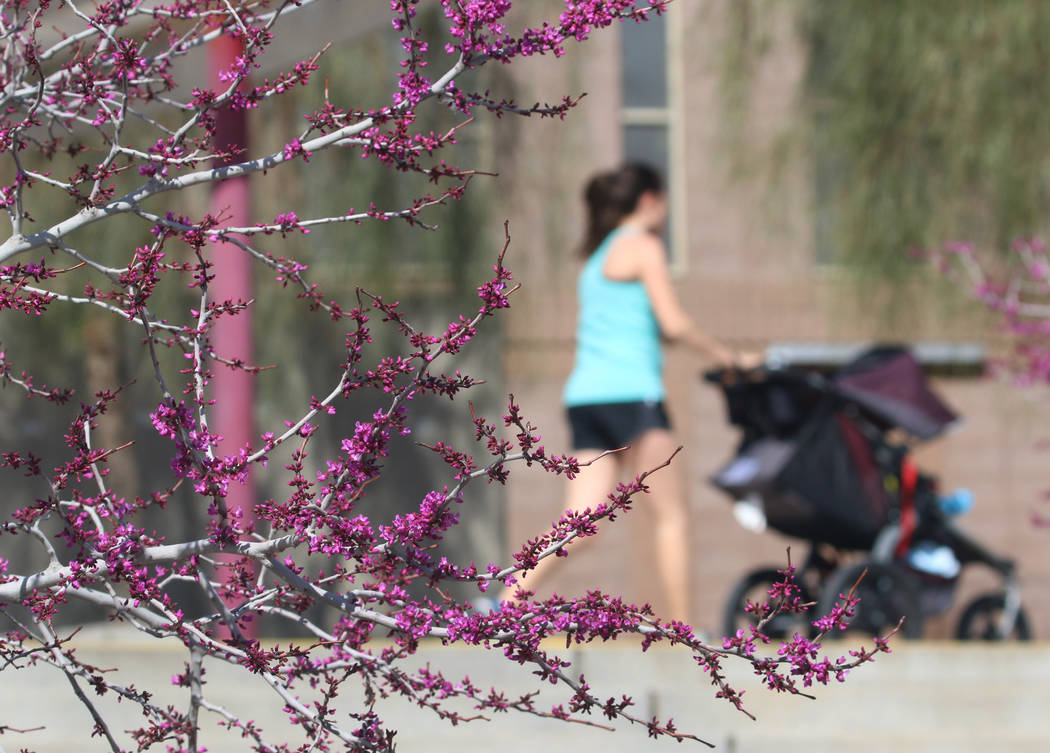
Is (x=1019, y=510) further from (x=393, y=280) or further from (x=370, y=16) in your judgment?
(x=370, y=16)

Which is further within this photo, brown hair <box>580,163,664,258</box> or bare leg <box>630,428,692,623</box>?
brown hair <box>580,163,664,258</box>

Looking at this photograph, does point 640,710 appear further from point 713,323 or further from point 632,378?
point 713,323

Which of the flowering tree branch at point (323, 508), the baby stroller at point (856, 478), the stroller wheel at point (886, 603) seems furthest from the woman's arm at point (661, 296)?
the flowering tree branch at point (323, 508)

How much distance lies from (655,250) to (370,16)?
1.29 meters

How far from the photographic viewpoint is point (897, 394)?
571 centimetres

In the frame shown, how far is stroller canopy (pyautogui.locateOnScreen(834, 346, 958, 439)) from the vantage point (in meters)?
5.64

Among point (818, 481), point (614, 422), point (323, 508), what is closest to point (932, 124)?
point (818, 481)

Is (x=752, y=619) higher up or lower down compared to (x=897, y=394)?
lower down

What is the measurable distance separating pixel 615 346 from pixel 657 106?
14.9 ft

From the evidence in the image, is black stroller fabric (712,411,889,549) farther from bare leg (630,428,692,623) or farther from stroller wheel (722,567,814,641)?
bare leg (630,428,692,623)

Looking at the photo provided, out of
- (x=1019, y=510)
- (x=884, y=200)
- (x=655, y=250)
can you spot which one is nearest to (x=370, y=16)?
(x=655, y=250)

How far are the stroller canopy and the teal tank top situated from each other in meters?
0.83

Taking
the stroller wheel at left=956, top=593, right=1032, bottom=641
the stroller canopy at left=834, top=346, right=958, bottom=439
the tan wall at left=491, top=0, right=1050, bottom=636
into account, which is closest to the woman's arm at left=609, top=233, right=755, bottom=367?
the stroller canopy at left=834, top=346, right=958, bottom=439

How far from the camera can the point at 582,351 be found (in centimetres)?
526
